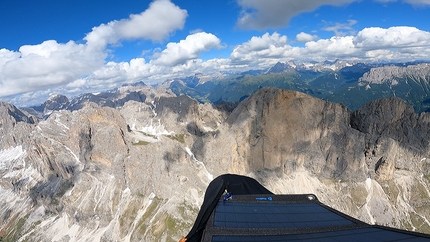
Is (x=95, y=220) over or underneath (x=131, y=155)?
underneath

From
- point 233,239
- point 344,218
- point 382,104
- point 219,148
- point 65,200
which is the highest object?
point 233,239

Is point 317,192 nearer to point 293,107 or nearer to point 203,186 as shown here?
point 293,107

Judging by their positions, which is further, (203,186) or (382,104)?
(382,104)

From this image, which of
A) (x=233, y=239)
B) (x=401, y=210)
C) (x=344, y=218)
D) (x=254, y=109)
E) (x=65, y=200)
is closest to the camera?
(x=233, y=239)

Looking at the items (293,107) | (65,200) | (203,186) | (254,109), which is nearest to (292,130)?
(293,107)

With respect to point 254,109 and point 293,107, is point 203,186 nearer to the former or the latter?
point 254,109

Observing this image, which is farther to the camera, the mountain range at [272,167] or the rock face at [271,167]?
Answer: the rock face at [271,167]

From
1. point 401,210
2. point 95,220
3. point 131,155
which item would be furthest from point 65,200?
point 401,210

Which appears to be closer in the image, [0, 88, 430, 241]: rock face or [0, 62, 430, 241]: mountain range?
[0, 62, 430, 241]: mountain range

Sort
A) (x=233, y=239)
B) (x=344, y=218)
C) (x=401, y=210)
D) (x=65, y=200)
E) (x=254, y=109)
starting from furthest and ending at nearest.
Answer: (x=65, y=200)
(x=254, y=109)
(x=401, y=210)
(x=344, y=218)
(x=233, y=239)
